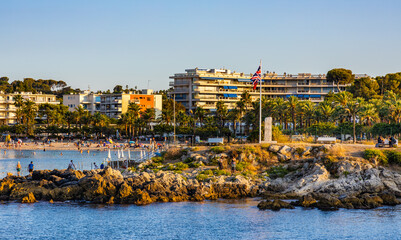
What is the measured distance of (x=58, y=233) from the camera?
32031 millimetres

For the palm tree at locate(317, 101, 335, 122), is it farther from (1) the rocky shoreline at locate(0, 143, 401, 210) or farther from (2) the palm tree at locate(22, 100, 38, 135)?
(2) the palm tree at locate(22, 100, 38, 135)

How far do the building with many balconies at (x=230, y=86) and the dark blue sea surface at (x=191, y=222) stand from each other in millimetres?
95977

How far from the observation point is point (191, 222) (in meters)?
33.6

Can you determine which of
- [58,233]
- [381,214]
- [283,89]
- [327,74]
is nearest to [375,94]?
[327,74]

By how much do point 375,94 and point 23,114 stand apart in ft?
263

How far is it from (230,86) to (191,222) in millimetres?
102694

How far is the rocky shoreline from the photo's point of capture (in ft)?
128

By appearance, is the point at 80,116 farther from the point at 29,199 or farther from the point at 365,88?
the point at 29,199

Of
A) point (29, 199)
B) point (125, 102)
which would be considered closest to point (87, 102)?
point (125, 102)

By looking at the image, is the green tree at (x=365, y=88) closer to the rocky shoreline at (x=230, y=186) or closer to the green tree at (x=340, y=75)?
the green tree at (x=340, y=75)

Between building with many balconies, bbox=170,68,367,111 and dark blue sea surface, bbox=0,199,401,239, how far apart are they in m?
96.0

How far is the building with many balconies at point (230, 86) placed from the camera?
133375 mm

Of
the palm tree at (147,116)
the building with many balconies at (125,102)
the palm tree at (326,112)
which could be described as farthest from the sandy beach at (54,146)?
the palm tree at (326,112)

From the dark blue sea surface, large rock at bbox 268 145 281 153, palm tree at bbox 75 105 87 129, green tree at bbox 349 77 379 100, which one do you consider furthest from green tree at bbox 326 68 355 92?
the dark blue sea surface
